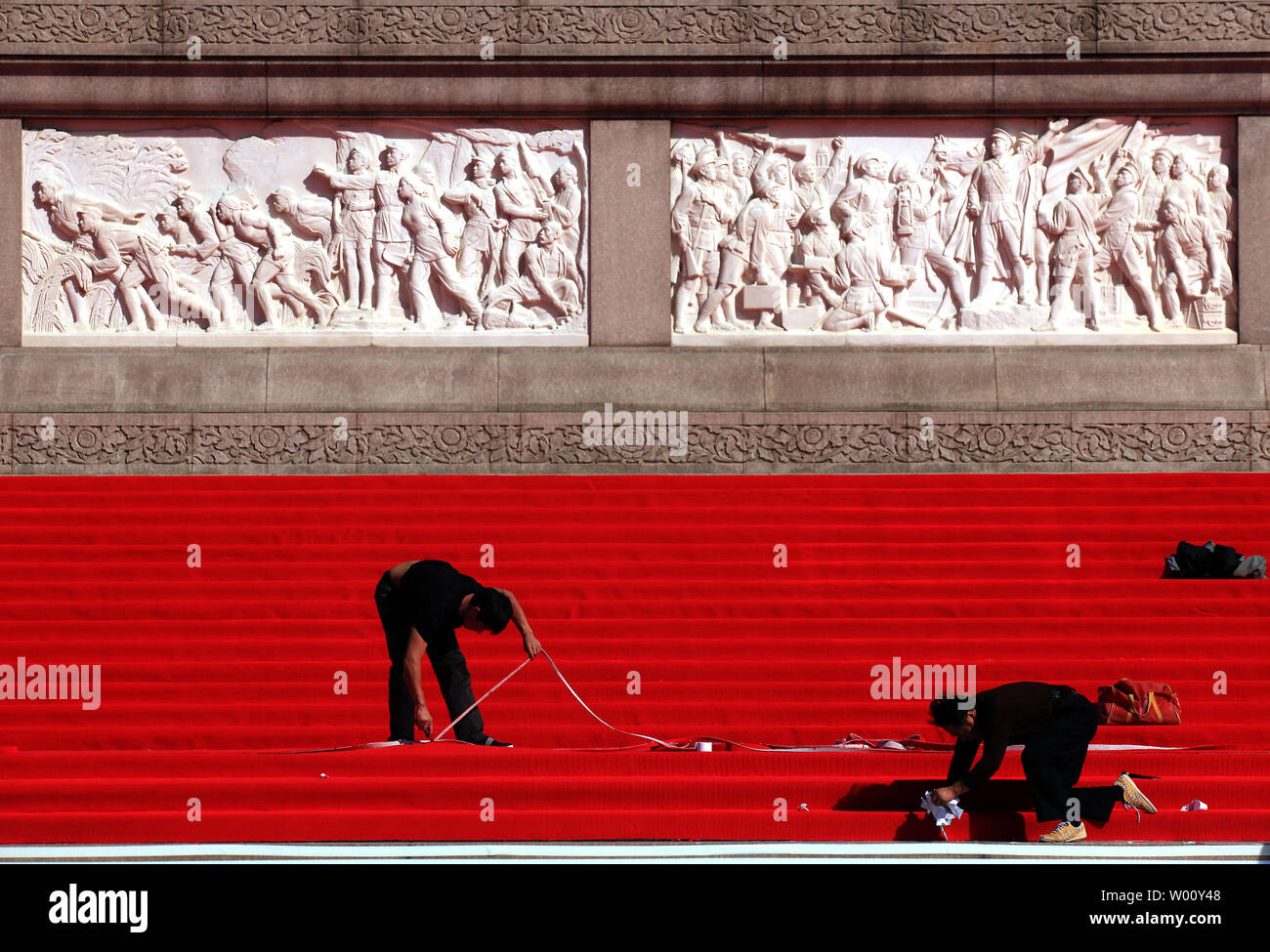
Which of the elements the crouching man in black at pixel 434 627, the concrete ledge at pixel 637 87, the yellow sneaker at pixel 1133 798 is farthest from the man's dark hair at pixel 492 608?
the concrete ledge at pixel 637 87

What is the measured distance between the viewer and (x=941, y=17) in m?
13.7

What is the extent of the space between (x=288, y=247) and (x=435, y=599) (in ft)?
23.6

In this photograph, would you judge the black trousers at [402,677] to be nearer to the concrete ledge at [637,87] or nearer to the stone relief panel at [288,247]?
the stone relief panel at [288,247]

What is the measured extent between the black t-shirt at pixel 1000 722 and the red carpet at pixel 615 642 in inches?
12.5

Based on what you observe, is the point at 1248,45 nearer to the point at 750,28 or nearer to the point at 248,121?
the point at 750,28

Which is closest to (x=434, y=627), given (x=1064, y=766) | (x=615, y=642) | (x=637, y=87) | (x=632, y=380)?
(x=615, y=642)

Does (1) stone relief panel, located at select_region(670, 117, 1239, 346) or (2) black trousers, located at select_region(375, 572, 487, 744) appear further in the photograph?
(1) stone relief panel, located at select_region(670, 117, 1239, 346)

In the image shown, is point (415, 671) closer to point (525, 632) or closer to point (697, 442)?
point (525, 632)

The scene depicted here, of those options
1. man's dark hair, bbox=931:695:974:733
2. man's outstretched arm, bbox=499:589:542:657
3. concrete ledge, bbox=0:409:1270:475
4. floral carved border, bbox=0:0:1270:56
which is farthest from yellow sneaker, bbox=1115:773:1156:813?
floral carved border, bbox=0:0:1270:56

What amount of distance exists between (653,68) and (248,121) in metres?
3.37

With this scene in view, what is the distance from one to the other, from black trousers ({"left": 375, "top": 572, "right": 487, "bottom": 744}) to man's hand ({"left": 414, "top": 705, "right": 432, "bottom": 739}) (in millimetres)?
60

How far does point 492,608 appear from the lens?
6.90 metres

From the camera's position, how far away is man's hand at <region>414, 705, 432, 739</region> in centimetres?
727

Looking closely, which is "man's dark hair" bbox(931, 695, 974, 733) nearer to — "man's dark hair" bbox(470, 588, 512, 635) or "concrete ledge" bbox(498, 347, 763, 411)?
"man's dark hair" bbox(470, 588, 512, 635)
